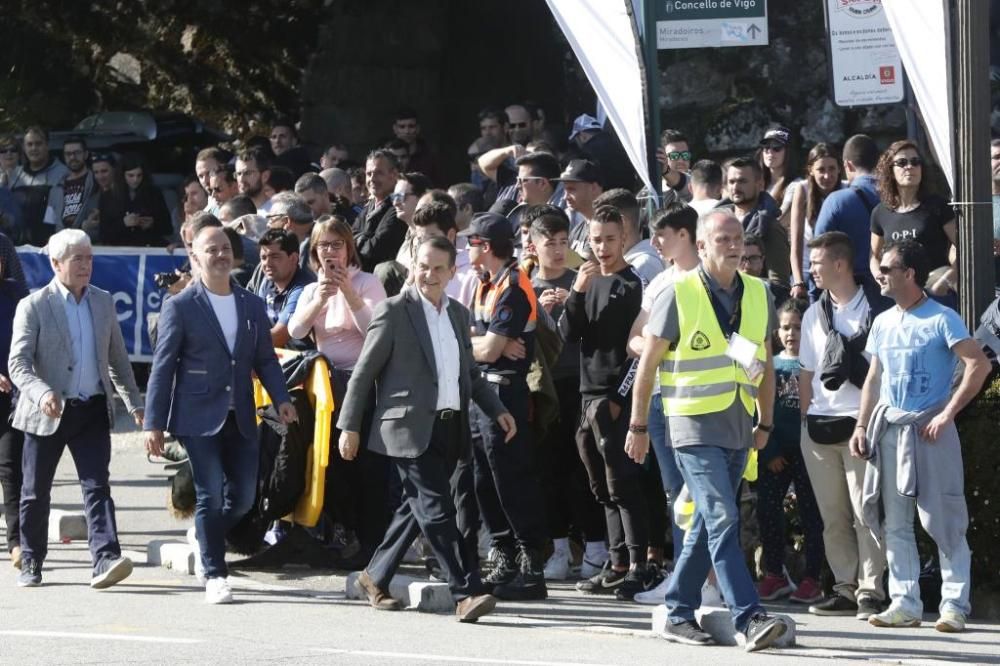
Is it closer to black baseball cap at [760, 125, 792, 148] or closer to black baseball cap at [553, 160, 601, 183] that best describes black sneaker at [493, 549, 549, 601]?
black baseball cap at [553, 160, 601, 183]

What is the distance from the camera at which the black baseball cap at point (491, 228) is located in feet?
34.3

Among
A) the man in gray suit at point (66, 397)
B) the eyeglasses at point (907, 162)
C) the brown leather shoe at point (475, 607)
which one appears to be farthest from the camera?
the eyeglasses at point (907, 162)

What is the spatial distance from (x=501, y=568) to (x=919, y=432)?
2.37m

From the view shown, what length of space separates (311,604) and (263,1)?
1155 cm

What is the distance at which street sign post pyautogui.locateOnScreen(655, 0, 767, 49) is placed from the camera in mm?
14352

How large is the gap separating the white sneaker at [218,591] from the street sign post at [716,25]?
19.6ft

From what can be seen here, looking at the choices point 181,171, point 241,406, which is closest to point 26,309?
point 241,406

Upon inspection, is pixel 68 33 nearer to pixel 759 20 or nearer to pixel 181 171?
pixel 181 171

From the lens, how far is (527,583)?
1031 cm

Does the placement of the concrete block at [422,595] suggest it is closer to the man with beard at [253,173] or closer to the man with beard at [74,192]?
the man with beard at [253,173]

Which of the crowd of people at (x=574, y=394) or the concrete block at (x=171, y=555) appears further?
the concrete block at (x=171, y=555)

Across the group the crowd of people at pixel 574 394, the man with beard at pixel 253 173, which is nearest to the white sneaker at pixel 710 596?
the crowd of people at pixel 574 394

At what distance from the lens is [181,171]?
20906 millimetres

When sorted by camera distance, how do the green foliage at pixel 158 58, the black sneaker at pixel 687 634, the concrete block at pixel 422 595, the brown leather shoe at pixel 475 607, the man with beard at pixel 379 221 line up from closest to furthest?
1. the black sneaker at pixel 687 634
2. the brown leather shoe at pixel 475 607
3. the concrete block at pixel 422 595
4. the man with beard at pixel 379 221
5. the green foliage at pixel 158 58
